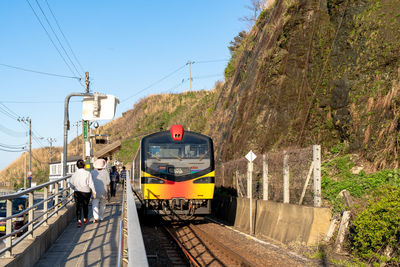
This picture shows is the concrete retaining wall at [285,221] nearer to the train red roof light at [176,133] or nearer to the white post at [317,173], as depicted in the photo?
the white post at [317,173]

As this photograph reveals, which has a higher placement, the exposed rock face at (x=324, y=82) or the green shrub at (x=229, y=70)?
the green shrub at (x=229, y=70)

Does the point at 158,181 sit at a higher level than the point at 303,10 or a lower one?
lower

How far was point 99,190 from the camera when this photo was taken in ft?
39.8

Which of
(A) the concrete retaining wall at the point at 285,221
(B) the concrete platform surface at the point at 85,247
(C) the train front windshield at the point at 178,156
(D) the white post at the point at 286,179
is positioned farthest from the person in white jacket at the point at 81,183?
(D) the white post at the point at 286,179

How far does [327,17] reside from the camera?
2180cm

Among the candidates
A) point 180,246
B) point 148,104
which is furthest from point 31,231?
point 148,104

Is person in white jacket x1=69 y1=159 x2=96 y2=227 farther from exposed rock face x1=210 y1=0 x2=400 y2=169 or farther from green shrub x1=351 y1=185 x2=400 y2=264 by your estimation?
exposed rock face x1=210 y1=0 x2=400 y2=169

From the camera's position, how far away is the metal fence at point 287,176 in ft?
41.5

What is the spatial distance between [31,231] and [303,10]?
20213mm

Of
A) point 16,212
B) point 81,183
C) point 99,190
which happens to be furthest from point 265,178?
point 16,212

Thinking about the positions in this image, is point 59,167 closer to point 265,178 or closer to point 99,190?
point 265,178

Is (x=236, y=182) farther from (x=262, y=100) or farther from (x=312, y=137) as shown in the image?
(x=262, y=100)

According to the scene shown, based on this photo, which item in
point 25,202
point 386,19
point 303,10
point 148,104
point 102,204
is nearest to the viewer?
point 102,204

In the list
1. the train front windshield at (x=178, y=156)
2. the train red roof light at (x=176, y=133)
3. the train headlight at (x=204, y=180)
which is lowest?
the train headlight at (x=204, y=180)
